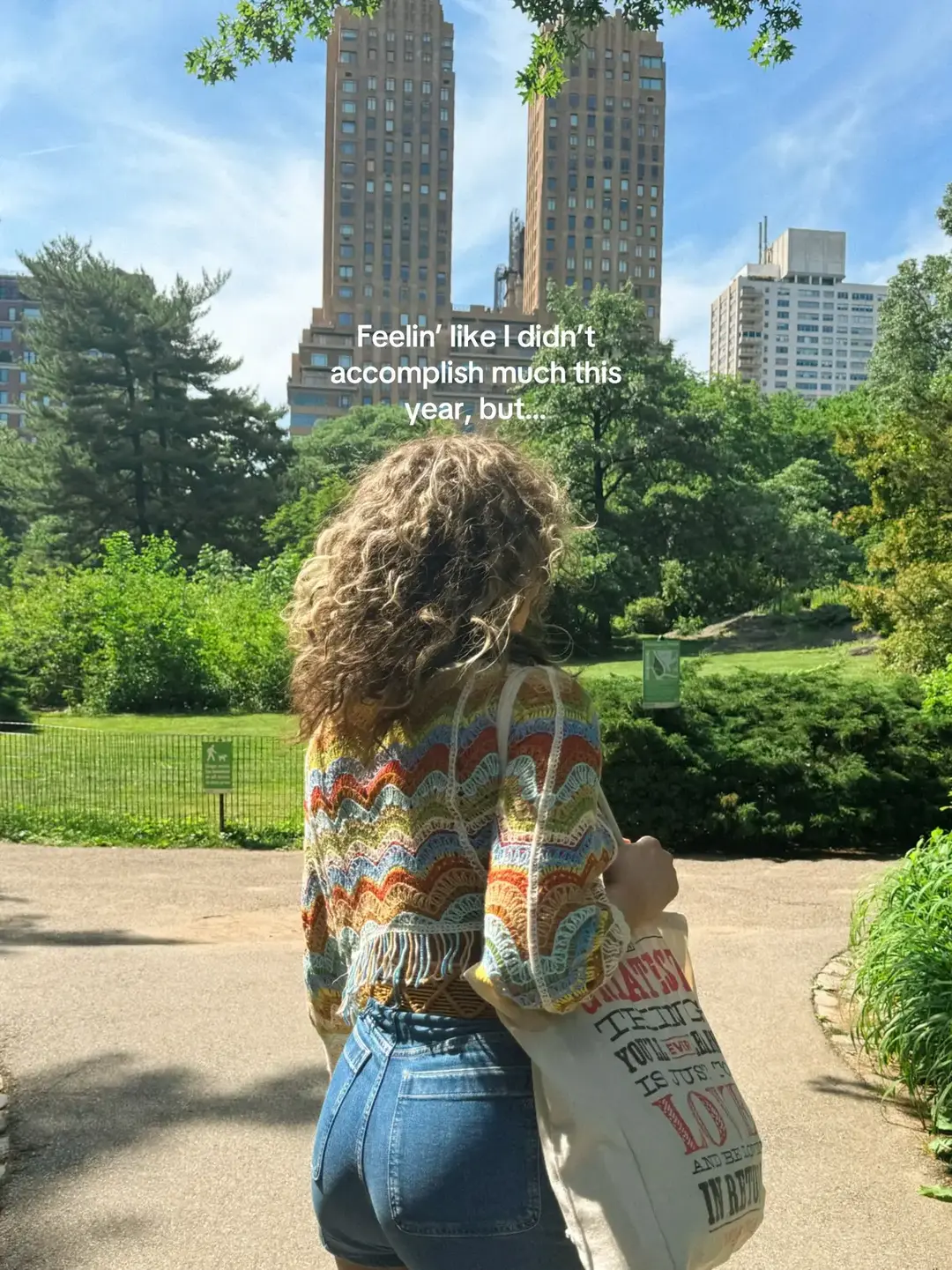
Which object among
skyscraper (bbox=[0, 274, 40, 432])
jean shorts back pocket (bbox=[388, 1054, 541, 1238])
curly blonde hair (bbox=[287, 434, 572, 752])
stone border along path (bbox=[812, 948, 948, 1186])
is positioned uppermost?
skyscraper (bbox=[0, 274, 40, 432])

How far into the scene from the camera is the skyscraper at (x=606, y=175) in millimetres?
169500

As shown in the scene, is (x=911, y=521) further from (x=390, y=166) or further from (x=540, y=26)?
(x=390, y=166)

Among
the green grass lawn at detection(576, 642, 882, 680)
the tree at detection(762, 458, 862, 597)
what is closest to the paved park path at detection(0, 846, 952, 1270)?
the green grass lawn at detection(576, 642, 882, 680)

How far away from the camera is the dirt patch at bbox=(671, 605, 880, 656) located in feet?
143

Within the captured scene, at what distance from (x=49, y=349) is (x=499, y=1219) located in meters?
54.4

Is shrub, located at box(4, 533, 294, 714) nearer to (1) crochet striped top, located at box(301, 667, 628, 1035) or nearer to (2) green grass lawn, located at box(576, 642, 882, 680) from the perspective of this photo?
(2) green grass lawn, located at box(576, 642, 882, 680)

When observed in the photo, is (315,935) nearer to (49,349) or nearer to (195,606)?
(195,606)

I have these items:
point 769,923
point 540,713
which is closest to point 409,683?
point 540,713

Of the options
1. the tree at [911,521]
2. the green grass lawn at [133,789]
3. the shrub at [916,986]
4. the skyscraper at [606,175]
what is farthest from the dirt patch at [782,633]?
the skyscraper at [606,175]

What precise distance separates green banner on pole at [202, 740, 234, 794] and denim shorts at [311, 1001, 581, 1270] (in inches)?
430

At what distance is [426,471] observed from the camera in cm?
185

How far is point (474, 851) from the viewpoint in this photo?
1.71m

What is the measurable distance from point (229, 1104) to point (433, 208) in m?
165

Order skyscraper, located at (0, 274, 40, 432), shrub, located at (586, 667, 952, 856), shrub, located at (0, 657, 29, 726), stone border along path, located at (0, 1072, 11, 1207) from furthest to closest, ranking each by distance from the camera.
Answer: skyscraper, located at (0, 274, 40, 432) → shrub, located at (0, 657, 29, 726) → shrub, located at (586, 667, 952, 856) → stone border along path, located at (0, 1072, 11, 1207)
